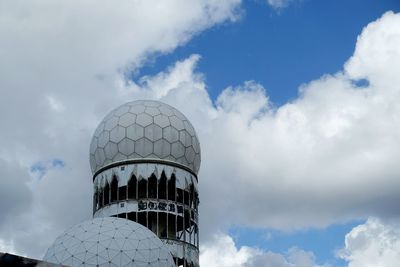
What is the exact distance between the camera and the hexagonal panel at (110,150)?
179 ft

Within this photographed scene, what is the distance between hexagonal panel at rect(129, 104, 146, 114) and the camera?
183 feet

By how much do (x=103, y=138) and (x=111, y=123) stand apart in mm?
1426

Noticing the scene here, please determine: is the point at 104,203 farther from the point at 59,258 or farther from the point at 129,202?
the point at 59,258

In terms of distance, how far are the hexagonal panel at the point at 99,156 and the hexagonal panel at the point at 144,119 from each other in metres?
3.91

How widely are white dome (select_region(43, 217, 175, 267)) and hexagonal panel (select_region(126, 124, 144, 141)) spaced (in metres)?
11.1

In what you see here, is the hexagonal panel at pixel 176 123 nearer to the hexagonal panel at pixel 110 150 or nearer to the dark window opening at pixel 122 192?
the hexagonal panel at pixel 110 150

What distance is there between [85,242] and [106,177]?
43.7 feet

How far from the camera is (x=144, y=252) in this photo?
41.6m

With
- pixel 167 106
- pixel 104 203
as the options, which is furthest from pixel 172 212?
pixel 167 106

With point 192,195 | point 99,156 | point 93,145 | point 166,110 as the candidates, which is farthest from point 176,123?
point 93,145

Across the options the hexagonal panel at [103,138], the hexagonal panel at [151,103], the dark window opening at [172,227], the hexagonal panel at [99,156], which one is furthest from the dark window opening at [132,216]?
the hexagonal panel at [151,103]

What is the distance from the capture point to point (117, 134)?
54.8m

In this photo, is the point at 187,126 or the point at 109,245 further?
the point at 187,126

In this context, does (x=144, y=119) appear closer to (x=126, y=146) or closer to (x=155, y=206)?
(x=126, y=146)
